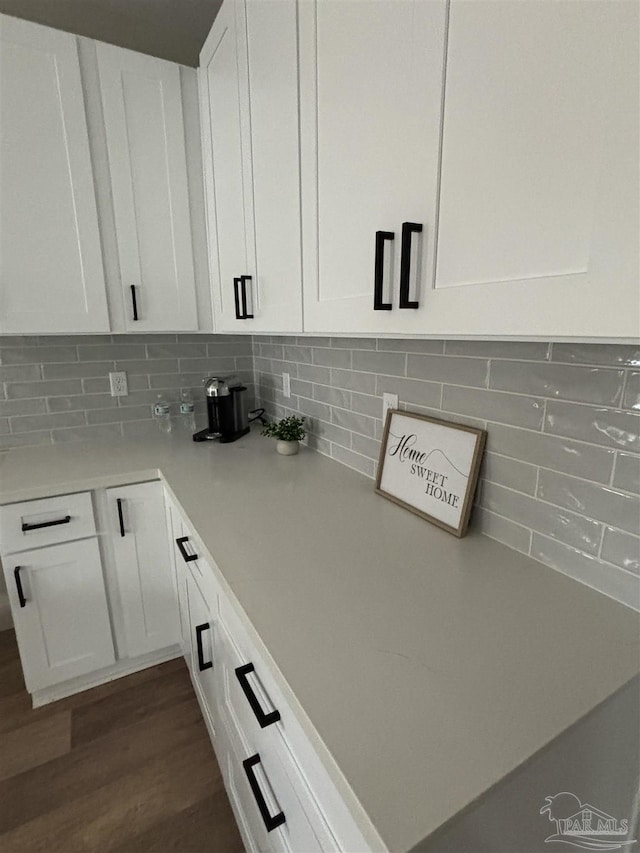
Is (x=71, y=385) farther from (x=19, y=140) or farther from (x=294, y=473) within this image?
(x=294, y=473)

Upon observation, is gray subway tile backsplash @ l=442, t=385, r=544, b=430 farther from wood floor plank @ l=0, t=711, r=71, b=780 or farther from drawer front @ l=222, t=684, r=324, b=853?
wood floor plank @ l=0, t=711, r=71, b=780

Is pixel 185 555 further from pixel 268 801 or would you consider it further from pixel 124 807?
pixel 124 807

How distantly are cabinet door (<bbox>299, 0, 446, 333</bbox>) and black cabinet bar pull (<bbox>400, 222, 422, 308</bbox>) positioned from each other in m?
0.01

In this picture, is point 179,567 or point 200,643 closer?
point 200,643

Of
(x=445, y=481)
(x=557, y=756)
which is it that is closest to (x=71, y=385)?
(x=445, y=481)

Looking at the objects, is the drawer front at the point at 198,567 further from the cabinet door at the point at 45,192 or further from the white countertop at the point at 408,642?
the cabinet door at the point at 45,192

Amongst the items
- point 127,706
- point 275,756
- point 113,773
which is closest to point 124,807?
point 113,773

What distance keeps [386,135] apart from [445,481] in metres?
0.72

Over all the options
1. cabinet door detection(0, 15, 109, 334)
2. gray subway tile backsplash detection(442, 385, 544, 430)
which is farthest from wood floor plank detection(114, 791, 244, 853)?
cabinet door detection(0, 15, 109, 334)

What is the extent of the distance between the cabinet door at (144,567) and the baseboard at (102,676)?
0.12 m

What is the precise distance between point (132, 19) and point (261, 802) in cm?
221

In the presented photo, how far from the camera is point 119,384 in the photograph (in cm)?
186

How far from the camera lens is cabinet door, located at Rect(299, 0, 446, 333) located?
0.62 m

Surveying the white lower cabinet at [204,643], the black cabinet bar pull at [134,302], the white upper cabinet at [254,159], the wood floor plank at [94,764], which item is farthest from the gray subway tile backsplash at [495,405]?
the wood floor plank at [94,764]
